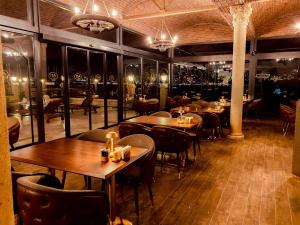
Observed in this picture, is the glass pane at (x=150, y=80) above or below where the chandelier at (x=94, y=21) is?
below

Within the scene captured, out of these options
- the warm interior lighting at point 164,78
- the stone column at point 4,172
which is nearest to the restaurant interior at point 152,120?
the stone column at point 4,172

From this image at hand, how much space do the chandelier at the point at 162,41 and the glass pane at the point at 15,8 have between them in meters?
3.00

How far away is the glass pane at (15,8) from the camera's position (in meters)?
4.81

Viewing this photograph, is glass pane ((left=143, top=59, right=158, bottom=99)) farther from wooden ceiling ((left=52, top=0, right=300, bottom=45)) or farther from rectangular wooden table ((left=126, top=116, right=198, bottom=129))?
rectangular wooden table ((left=126, top=116, right=198, bottom=129))

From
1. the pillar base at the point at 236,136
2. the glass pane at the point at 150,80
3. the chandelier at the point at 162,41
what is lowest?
the pillar base at the point at 236,136

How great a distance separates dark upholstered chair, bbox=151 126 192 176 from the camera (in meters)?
3.67

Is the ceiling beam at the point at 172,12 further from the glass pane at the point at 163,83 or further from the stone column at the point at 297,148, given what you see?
the stone column at the point at 297,148

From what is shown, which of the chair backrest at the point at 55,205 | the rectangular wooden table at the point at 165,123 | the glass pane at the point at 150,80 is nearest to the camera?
the chair backrest at the point at 55,205

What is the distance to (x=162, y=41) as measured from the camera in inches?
245

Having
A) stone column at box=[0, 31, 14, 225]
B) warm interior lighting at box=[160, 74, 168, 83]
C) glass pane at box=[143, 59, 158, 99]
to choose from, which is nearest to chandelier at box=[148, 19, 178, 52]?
glass pane at box=[143, 59, 158, 99]

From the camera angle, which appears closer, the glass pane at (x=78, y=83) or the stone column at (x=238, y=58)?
the stone column at (x=238, y=58)

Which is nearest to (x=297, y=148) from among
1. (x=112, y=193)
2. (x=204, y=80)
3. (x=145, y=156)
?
(x=145, y=156)

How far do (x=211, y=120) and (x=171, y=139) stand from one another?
82.0 inches

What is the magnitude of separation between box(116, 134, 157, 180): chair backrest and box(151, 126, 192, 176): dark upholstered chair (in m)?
0.83
